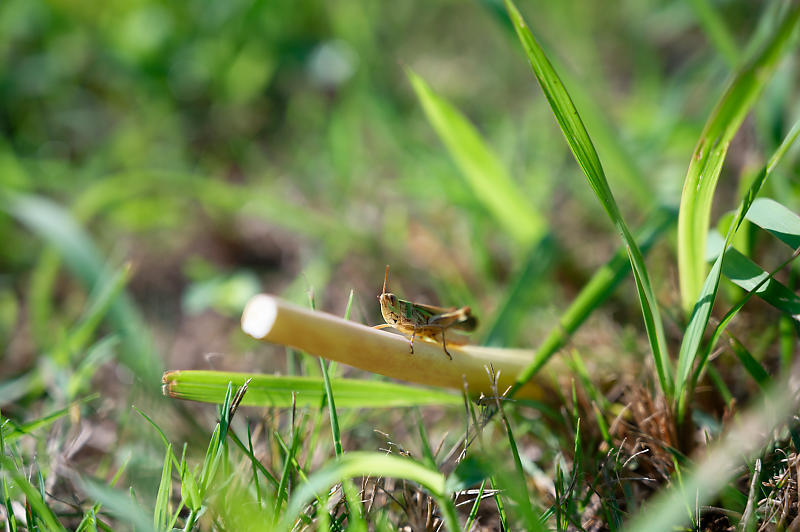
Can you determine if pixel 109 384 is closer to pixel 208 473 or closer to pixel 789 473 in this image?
pixel 208 473

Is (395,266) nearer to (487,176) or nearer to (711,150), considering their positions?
(487,176)

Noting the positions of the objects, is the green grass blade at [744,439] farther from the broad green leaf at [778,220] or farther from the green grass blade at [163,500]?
the green grass blade at [163,500]

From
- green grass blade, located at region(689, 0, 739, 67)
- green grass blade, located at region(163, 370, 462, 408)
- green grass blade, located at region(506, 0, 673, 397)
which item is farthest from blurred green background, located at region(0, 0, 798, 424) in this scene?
green grass blade, located at region(506, 0, 673, 397)

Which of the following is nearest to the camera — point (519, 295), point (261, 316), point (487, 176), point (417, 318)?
point (261, 316)

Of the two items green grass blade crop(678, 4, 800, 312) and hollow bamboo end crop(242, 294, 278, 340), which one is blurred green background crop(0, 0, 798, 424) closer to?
green grass blade crop(678, 4, 800, 312)

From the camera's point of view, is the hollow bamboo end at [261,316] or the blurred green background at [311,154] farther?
the blurred green background at [311,154]

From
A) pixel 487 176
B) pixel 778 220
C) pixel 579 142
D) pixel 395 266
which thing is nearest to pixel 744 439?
pixel 778 220

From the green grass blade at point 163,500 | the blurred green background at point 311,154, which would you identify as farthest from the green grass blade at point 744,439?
the green grass blade at point 163,500
